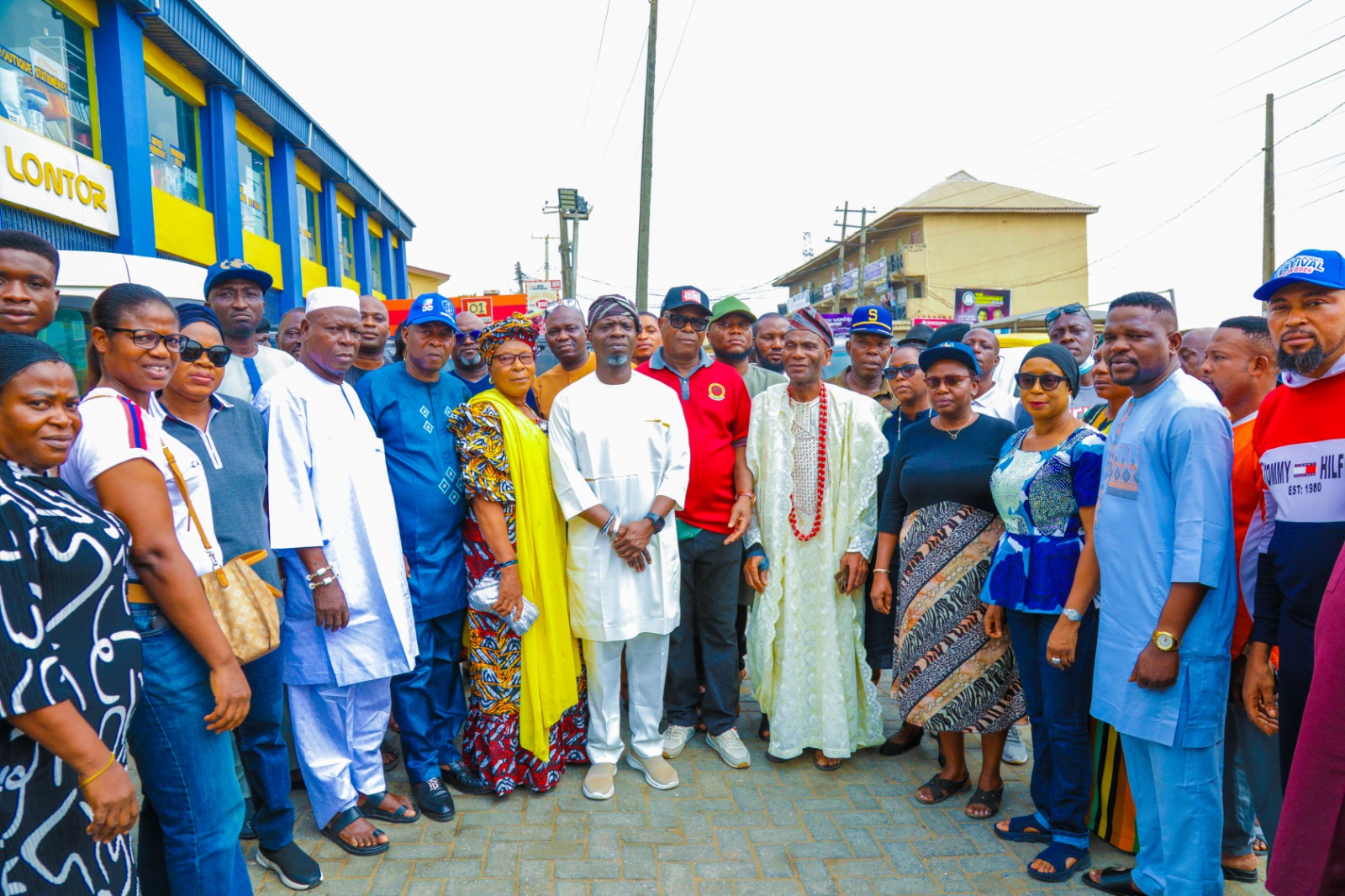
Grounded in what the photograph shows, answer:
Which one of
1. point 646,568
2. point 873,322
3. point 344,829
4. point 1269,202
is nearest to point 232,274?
point 646,568

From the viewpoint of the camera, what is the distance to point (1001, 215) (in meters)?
38.7

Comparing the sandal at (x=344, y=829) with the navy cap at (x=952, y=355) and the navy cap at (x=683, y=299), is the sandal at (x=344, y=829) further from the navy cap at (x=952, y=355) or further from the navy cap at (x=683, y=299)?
the navy cap at (x=952, y=355)

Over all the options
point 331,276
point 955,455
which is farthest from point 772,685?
point 331,276

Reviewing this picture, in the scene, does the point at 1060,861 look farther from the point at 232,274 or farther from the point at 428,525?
the point at 232,274

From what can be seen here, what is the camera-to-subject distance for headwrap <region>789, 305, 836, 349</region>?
4.15 metres

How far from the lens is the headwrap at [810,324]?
13.6 feet

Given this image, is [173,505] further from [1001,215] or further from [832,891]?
[1001,215]

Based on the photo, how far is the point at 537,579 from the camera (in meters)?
3.70

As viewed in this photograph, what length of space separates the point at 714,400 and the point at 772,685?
5.12 ft

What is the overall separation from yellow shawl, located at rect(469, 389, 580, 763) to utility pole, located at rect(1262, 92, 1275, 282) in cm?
1902

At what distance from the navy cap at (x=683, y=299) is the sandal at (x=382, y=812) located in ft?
9.19

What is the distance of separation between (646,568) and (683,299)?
160 centimetres

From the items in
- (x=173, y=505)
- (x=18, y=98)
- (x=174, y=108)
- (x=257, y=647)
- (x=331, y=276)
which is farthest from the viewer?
(x=331, y=276)

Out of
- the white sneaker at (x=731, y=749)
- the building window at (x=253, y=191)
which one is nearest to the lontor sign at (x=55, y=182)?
the building window at (x=253, y=191)
